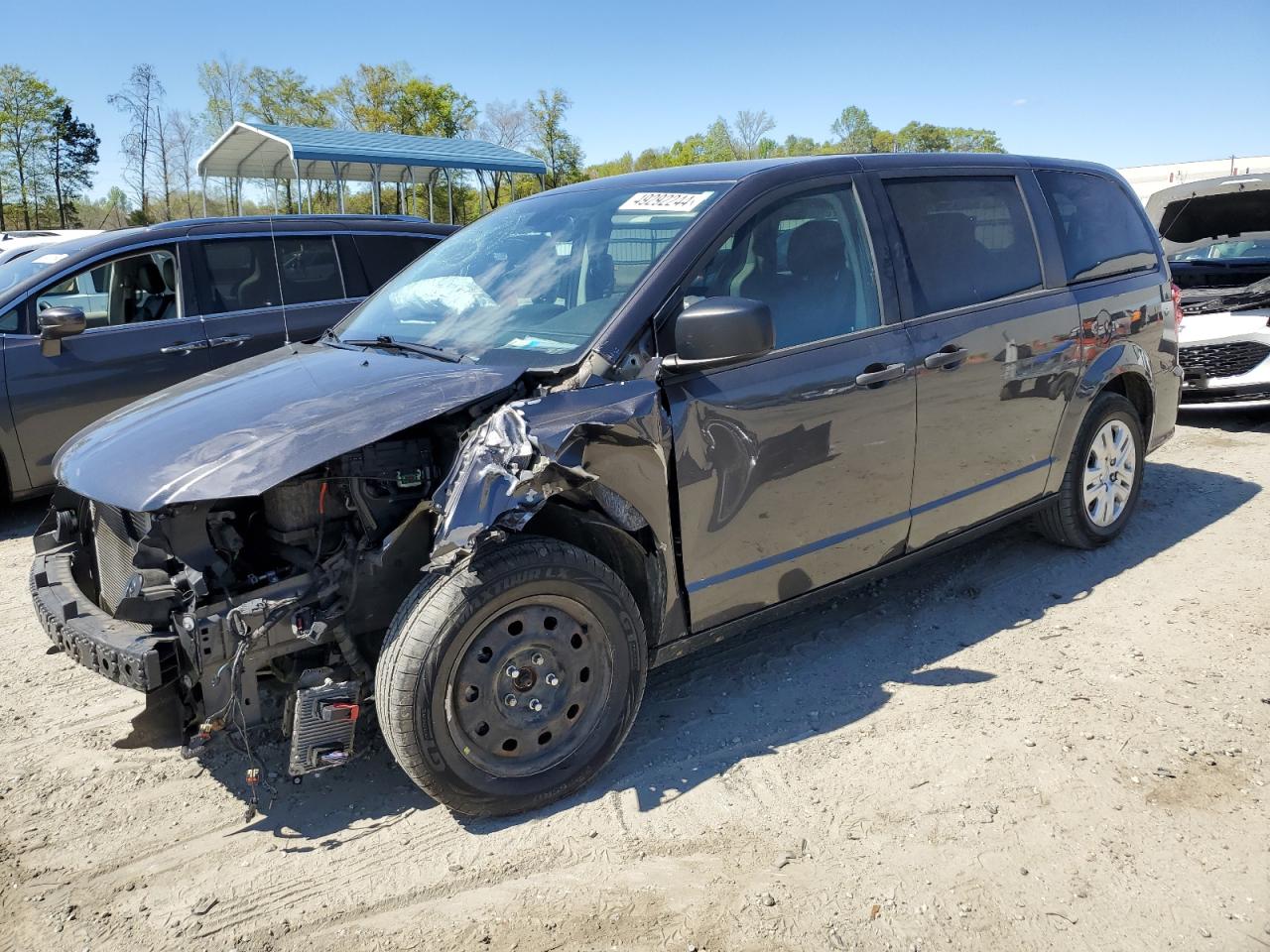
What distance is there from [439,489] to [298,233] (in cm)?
495

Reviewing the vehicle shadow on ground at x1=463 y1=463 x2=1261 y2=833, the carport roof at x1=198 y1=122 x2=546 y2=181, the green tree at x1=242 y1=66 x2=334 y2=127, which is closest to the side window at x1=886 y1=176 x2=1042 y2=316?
the vehicle shadow on ground at x1=463 y1=463 x2=1261 y2=833

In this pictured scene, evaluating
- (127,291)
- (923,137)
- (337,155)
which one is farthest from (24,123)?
(923,137)

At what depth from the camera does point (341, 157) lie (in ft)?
62.6

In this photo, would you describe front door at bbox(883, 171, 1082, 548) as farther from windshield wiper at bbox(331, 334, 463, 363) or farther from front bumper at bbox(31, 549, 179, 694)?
front bumper at bbox(31, 549, 179, 694)

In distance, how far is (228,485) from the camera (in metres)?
2.53

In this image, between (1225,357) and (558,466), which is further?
(1225,357)

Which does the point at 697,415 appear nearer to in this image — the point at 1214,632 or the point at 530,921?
the point at 530,921

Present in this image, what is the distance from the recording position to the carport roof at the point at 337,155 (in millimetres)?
19234

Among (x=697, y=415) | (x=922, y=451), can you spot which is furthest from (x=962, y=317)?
(x=697, y=415)

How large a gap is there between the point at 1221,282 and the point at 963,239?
705 centimetres

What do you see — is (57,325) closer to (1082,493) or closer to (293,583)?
(293,583)

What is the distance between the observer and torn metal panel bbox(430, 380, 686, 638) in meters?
2.61

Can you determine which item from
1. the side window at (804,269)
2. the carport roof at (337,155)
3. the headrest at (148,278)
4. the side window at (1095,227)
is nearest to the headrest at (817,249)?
the side window at (804,269)

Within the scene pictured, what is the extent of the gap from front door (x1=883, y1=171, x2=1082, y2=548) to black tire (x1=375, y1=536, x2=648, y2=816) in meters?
1.58
